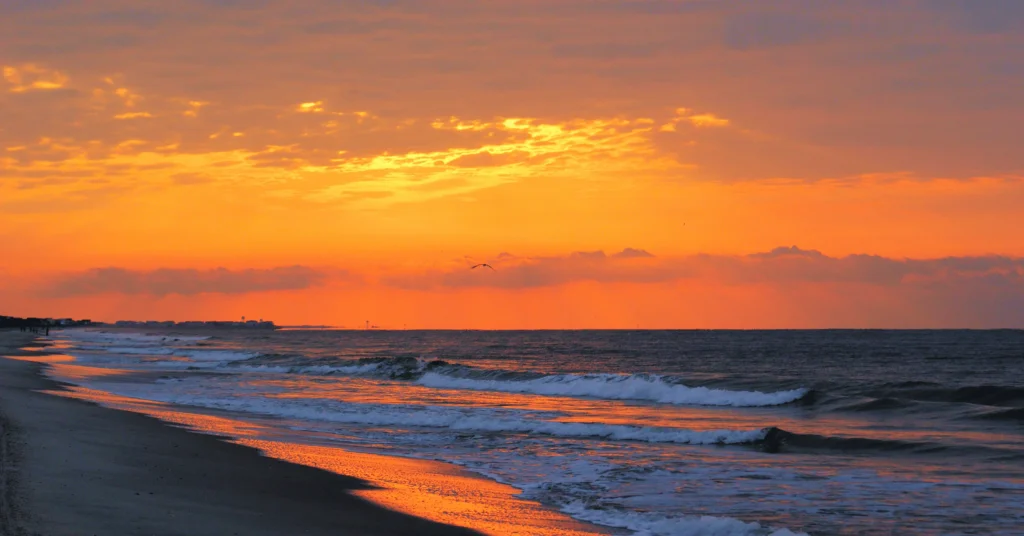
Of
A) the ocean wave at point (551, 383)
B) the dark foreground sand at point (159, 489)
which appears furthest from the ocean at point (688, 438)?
the dark foreground sand at point (159, 489)

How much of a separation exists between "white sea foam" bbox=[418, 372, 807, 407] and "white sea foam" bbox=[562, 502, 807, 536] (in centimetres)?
2000

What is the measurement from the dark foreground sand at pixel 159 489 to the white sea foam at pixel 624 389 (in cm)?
1987

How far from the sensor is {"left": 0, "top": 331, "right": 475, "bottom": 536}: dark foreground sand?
31.3ft

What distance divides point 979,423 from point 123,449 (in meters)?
21.4

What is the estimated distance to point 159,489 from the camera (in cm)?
1204

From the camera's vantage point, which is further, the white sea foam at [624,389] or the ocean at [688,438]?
the white sea foam at [624,389]

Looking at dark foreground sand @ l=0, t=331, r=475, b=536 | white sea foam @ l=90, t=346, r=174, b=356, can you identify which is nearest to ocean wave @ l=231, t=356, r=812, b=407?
dark foreground sand @ l=0, t=331, r=475, b=536

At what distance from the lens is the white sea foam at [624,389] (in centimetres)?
3167

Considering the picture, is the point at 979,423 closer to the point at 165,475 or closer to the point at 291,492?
the point at 291,492

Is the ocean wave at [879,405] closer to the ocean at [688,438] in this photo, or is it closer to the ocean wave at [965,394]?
the ocean at [688,438]

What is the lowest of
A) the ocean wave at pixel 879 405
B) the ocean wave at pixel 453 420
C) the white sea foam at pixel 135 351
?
the white sea foam at pixel 135 351

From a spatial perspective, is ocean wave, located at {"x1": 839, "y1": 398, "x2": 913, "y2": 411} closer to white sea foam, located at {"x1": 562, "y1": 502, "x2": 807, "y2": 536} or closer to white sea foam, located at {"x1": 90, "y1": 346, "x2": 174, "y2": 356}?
white sea foam, located at {"x1": 562, "y1": 502, "x2": 807, "y2": 536}

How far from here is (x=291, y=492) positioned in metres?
13.1

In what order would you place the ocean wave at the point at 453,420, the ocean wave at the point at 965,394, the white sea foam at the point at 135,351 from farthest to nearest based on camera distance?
the white sea foam at the point at 135,351 → the ocean wave at the point at 965,394 → the ocean wave at the point at 453,420
